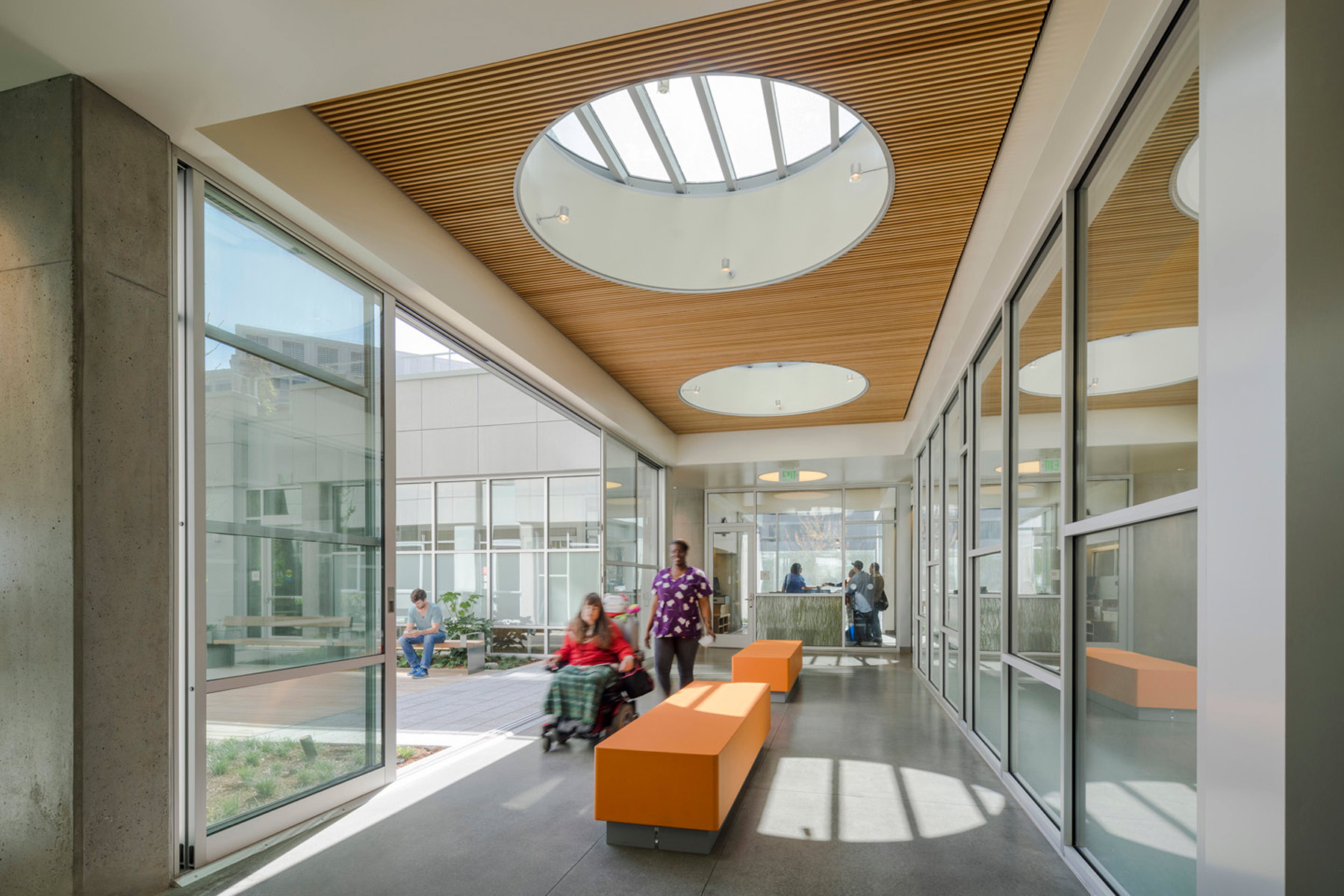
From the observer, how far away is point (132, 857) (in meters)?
3.37

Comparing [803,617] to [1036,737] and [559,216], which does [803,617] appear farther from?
[559,216]

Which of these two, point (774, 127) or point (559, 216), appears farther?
point (559, 216)

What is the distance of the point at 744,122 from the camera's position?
563cm

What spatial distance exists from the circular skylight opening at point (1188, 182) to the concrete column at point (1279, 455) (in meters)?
0.36

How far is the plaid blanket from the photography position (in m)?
6.49

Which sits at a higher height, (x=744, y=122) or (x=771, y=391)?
(x=744, y=122)

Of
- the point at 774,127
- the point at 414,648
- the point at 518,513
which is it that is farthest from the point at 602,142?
the point at 518,513

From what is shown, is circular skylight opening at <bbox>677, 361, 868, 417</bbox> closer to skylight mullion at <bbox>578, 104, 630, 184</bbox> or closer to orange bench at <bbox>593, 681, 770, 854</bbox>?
skylight mullion at <bbox>578, 104, 630, 184</bbox>

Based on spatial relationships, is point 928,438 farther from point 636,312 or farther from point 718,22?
point 718,22

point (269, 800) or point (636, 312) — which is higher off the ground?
point (636, 312)

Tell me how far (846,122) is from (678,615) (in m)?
4.60

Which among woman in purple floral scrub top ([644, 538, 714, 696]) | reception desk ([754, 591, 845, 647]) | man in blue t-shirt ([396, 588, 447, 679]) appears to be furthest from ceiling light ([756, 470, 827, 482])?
woman in purple floral scrub top ([644, 538, 714, 696])

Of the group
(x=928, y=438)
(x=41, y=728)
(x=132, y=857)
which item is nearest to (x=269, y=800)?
(x=132, y=857)

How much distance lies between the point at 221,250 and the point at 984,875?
480 cm
